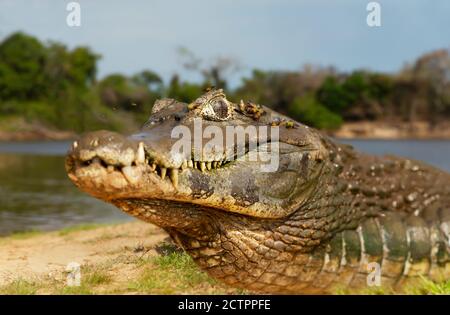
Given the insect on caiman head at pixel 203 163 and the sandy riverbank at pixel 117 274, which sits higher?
the insect on caiman head at pixel 203 163

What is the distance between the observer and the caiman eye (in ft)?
12.4

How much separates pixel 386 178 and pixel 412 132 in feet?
184

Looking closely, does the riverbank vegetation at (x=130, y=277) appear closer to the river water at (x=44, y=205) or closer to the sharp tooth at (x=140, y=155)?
the sharp tooth at (x=140, y=155)

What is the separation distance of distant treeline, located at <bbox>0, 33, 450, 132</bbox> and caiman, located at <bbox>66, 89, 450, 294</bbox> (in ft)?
134

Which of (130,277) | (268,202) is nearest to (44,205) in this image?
(130,277)

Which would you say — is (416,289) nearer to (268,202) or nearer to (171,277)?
(268,202)

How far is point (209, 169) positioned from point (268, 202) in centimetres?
55

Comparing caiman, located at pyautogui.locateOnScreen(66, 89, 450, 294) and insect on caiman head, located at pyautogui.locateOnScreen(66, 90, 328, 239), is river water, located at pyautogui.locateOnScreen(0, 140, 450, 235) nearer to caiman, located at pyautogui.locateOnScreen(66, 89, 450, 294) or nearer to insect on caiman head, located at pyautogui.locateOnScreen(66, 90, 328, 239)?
caiman, located at pyautogui.locateOnScreen(66, 89, 450, 294)

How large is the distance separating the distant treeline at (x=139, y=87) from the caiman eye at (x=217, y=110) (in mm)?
41349

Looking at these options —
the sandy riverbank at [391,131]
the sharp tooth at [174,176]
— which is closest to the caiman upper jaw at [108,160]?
the sharp tooth at [174,176]

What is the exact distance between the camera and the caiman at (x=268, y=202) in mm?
3016

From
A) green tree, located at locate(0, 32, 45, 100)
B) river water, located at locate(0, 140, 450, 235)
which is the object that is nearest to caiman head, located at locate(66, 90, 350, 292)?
river water, located at locate(0, 140, 450, 235)

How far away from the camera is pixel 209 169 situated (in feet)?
11.3

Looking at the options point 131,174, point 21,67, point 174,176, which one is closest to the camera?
point 131,174
